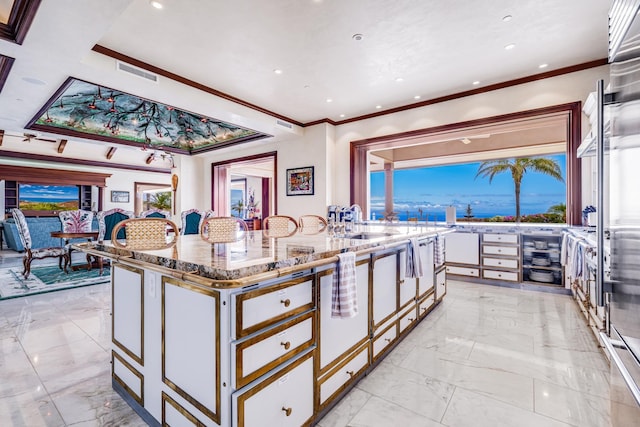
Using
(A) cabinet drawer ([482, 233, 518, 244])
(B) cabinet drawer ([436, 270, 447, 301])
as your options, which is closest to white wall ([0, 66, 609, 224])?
(A) cabinet drawer ([482, 233, 518, 244])

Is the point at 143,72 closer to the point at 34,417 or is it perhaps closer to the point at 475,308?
the point at 34,417

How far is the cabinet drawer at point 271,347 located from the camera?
3.62ft

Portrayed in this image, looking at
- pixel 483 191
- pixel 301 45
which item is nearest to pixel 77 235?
pixel 301 45

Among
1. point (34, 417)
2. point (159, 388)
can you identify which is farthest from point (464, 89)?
point (34, 417)

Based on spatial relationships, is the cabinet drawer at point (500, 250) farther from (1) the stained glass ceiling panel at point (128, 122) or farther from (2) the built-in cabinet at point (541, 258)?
(1) the stained glass ceiling panel at point (128, 122)

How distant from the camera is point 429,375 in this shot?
2.04 metres

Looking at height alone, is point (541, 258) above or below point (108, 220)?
below

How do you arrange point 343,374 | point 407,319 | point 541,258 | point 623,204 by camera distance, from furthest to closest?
point 541,258 < point 407,319 < point 343,374 < point 623,204

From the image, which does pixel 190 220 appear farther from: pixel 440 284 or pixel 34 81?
pixel 440 284

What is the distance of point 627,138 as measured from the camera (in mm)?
855

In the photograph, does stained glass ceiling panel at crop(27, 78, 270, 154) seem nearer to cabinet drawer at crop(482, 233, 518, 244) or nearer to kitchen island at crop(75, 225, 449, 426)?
kitchen island at crop(75, 225, 449, 426)

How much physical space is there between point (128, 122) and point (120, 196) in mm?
6046

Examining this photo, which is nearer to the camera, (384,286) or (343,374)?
(343,374)

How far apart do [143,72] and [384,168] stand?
5658 mm
